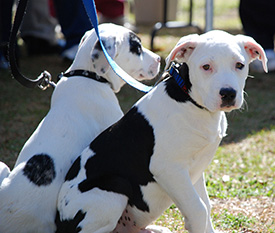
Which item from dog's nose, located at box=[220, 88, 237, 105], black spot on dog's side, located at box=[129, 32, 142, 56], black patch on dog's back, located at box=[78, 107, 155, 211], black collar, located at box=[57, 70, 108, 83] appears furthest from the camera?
black spot on dog's side, located at box=[129, 32, 142, 56]

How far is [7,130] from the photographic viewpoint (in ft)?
18.7

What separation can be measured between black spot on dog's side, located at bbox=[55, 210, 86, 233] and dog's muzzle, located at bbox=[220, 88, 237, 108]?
3.69 ft

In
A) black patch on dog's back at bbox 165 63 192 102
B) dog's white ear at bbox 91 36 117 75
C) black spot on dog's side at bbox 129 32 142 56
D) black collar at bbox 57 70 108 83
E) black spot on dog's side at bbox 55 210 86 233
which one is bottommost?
black spot on dog's side at bbox 55 210 86 233

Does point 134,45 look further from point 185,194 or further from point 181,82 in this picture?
point 185,194

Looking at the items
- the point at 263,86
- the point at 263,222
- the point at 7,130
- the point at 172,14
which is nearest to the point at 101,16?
the point at 172,14

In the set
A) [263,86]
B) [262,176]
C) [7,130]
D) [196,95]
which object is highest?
[196,95]

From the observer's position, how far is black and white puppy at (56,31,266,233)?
2.88m

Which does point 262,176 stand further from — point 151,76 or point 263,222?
point 151,76

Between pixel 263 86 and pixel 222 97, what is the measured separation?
4695 mm

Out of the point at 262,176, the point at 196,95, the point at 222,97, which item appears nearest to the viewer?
the point at 222,97

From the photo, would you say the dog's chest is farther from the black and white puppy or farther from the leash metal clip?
the leash metal clip

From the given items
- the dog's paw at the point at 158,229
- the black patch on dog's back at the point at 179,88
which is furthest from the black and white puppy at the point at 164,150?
the dog's paw at the point at 158,229

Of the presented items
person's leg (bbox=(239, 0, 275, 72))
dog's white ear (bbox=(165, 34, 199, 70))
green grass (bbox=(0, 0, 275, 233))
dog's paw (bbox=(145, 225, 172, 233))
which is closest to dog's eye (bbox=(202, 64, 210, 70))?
dog's white ear (bbox=(165, 34, 199, 70))

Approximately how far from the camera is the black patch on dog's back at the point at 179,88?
119 inches
